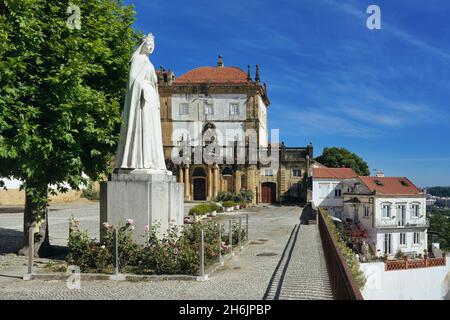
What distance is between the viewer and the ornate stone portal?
31.6 ft

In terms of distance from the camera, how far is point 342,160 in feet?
214

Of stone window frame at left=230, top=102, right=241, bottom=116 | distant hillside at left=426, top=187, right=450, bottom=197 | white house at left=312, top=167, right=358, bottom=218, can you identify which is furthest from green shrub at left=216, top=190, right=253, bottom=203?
distant hillside at left=426, top=187, right=450, bottom=197

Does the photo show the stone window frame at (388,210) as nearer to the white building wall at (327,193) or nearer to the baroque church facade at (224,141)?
the white building wall at (327,193)

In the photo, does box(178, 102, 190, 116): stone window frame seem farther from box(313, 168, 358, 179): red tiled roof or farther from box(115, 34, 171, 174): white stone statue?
box(115, 34, 171, 174): white stone statue

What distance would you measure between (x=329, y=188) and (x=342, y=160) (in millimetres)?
16893

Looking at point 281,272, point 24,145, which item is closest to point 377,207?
point 281,272

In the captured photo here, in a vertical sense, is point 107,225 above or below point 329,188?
above

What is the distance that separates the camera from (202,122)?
171ft

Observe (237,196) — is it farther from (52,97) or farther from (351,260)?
(52,97)

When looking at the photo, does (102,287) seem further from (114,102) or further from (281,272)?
(114,102)

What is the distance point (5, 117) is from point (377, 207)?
4112 centimetres

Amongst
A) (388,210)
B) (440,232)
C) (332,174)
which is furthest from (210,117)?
(440,232)

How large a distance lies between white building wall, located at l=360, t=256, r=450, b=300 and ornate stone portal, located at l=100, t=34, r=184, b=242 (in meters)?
22.3

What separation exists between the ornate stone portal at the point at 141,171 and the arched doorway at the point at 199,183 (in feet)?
128
